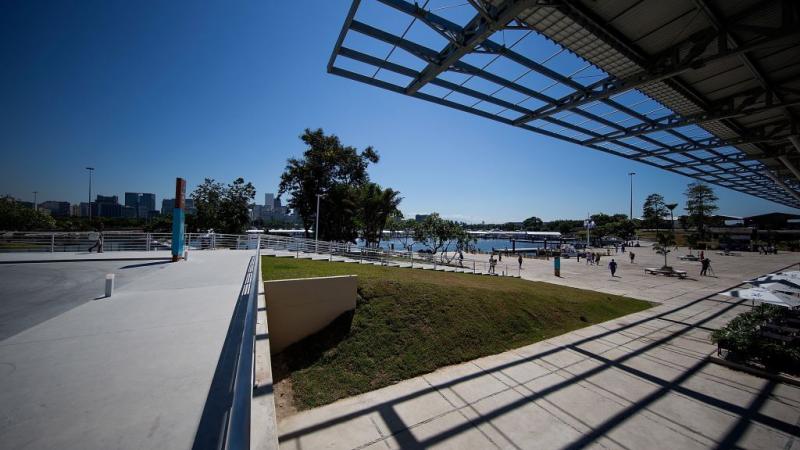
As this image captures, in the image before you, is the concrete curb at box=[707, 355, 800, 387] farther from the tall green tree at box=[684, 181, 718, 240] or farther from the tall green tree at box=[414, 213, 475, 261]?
the tall green tree at box=[684, 181, 718, 240]

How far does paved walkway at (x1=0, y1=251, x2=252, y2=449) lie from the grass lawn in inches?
143

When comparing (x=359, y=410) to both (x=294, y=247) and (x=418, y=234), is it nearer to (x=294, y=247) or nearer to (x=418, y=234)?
(x=294, y=247)

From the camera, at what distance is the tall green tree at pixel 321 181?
33.2 metres

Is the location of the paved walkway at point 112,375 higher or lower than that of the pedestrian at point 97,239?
lower

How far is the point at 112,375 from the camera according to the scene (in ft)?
11.6

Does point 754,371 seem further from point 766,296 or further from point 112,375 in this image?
point 112,375

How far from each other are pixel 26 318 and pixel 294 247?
16585 mm

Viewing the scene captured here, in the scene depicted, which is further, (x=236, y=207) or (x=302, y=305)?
(x=236, y=207)

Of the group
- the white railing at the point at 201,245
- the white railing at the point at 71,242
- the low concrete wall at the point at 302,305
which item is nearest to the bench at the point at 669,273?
→ the white railing at the point at 201,245

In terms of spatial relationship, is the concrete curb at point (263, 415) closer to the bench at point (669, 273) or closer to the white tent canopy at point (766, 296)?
the white tent canopy at point (766, 296)

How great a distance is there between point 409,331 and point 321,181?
90.7 feet

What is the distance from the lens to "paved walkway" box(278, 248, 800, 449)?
18.4ft

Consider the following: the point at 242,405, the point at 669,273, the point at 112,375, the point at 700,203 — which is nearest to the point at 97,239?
the point at 112,375

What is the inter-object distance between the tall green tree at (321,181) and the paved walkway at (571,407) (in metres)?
26.8
